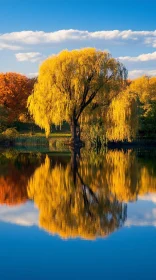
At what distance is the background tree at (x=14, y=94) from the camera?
5088cm

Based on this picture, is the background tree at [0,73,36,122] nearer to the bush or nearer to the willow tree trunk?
the bush

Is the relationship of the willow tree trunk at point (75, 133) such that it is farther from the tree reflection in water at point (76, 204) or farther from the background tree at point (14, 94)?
the tree reflection in water at point (76, 204)

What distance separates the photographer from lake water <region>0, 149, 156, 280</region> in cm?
645

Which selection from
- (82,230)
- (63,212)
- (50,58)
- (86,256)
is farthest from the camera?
(50,58)

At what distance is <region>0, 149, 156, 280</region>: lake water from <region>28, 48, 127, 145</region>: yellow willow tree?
64.0ft

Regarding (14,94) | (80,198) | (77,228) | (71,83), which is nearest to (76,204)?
(80,198)

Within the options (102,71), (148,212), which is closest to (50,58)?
(102,71)

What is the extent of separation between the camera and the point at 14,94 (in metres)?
52.0

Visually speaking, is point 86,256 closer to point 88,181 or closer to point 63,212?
point 63,212

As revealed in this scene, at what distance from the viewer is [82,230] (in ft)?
27.5

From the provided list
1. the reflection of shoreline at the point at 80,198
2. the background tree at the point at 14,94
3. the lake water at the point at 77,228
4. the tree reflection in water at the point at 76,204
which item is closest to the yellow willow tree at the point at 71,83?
the background tree at the point at 14,94

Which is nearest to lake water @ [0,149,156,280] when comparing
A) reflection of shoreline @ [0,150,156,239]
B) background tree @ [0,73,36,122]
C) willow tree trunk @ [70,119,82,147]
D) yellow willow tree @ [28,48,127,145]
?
reflection of shoreline @ [0,150,156,239]

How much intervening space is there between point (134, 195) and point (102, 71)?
24100 millimetres

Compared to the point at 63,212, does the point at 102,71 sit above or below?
above
